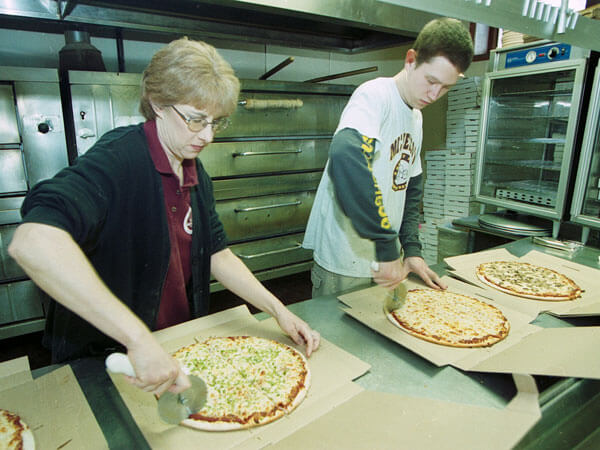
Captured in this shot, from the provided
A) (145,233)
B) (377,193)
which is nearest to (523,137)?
(377,193)

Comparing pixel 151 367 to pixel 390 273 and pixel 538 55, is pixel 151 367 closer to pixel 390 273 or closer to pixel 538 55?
pixel 390 273

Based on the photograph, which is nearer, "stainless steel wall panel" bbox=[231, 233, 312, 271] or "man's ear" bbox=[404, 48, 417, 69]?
"man's ear" bbox=[404, 48, 417, 69]

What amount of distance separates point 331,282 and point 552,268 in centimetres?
109

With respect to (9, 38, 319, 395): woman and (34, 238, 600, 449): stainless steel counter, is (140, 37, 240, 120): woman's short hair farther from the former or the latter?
(34, 238, 600, 449): stainless steel counter

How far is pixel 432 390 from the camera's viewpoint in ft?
3.41

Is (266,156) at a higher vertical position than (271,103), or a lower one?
lower

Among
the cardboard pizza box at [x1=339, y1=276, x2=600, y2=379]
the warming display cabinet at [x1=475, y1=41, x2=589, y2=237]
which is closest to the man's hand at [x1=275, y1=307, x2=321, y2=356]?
the cardboard pizza box at [x1=339, y1=276, x2=600, y2=379]

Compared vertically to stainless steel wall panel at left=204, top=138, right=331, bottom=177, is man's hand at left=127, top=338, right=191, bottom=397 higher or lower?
lower

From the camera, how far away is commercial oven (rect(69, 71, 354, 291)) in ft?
9.73

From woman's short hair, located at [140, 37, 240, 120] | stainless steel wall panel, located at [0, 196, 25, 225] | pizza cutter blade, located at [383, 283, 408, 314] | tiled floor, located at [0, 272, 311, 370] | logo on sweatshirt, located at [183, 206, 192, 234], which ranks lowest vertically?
tiled floor, located at [0, 272, 311, 370]

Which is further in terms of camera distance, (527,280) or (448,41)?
(527,280)

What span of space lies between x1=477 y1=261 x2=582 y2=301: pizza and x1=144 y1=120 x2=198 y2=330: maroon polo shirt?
1273mm

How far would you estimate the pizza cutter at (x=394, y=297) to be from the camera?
1453 millimetres

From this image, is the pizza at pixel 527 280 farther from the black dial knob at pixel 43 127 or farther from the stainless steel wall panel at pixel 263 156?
the black dial knob at pixel 43 127
